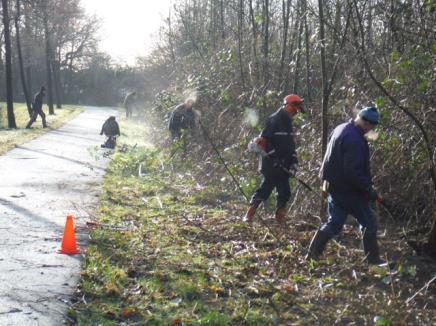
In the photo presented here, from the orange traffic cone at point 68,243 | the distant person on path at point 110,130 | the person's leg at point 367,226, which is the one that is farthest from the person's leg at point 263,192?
the distant person on path at point 110,130

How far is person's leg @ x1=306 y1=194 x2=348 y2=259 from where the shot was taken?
650 centimetres

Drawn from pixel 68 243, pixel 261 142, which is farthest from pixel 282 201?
pixel 68 243

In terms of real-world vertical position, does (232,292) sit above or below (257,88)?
below

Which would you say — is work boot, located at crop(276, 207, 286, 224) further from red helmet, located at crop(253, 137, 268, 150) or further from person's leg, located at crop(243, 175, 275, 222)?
red helmet, located at crop(253, 137, 268, 150)

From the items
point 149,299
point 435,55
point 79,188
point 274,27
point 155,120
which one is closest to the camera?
point 149,299

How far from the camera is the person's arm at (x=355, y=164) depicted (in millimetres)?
6152

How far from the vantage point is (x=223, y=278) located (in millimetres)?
6121

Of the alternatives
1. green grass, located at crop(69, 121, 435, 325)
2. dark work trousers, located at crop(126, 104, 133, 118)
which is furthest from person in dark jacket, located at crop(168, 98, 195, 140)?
dark work trousers, located at crop(126, 104, 133, 118)

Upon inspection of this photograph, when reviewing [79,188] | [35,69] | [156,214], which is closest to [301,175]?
[156,214]

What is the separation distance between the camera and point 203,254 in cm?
707

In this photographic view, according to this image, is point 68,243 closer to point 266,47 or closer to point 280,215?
point 280,215

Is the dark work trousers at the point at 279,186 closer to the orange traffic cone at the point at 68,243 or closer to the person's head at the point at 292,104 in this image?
the person's head at the point at 292,104

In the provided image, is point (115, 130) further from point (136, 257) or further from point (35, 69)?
point (35, 69)

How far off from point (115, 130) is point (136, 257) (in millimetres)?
12318
